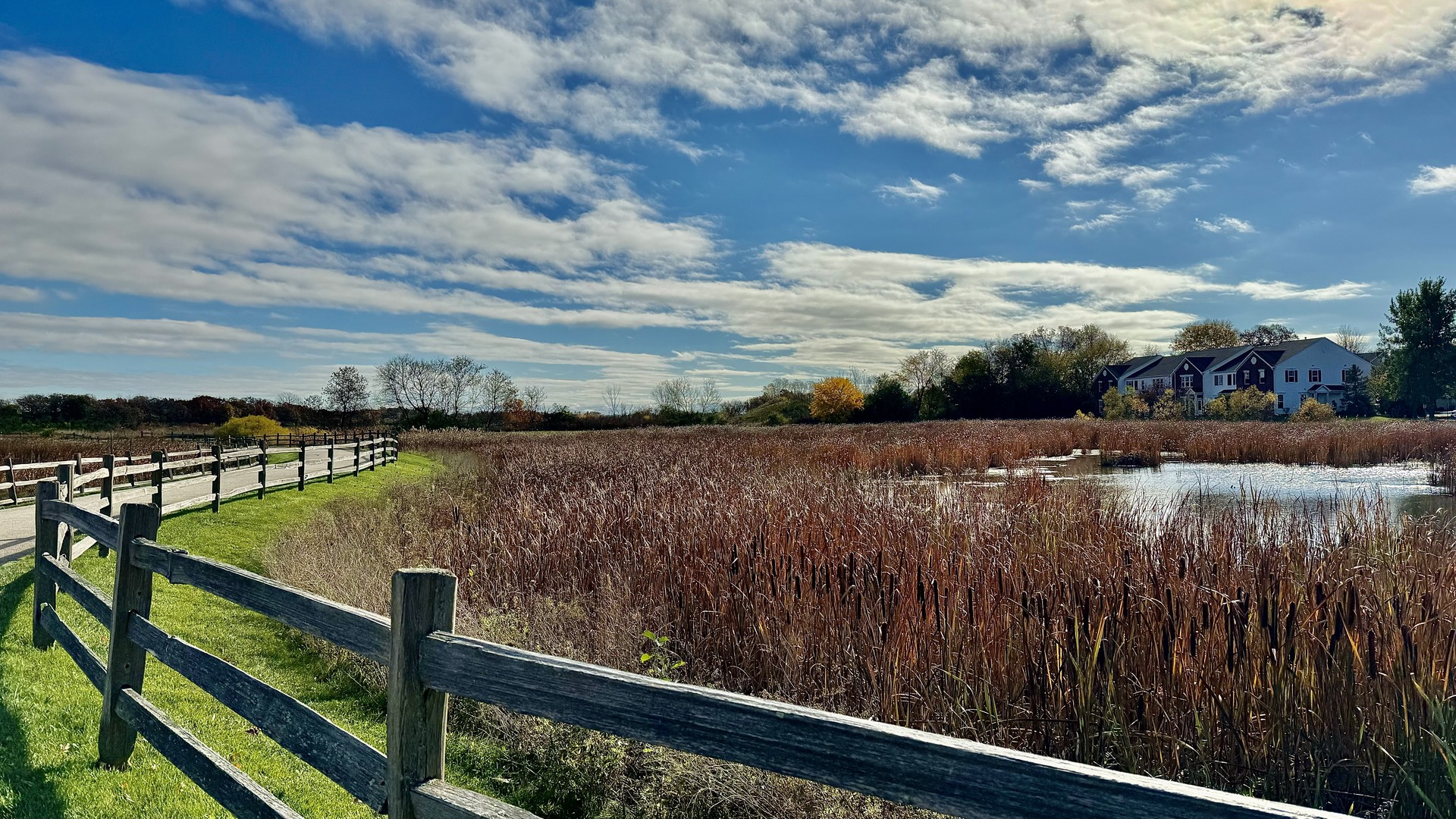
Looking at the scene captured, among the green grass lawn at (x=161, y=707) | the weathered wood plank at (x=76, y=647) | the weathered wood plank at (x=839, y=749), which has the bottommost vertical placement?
the green grass lawn at (x=161, y=707)

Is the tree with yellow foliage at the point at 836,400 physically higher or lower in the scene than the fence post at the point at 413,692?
higher

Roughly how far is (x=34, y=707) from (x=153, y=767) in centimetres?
156

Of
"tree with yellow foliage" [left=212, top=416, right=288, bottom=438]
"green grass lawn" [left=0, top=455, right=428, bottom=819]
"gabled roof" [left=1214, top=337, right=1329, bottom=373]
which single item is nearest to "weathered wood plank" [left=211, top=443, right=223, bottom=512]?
"green grass lawn" [left=0, top=455, right=428, bottom=819]

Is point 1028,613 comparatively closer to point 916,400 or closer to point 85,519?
point 85,519

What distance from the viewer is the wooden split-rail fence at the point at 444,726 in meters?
1.53

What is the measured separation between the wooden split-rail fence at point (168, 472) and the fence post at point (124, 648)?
2618 millimetres

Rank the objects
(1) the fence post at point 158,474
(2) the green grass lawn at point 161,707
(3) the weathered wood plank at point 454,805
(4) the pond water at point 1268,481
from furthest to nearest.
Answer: (4) the pond water at point 1268,481 → (1) the fence post at point 158,474 → (2) the green grass lawn at point 161,707 → (3) the weathered wood plank at point 454,805

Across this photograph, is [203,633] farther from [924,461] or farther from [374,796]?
[924,461]

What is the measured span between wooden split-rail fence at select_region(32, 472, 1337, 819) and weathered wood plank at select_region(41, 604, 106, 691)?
1.57 ft

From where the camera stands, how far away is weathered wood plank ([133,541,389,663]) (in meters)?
2.88

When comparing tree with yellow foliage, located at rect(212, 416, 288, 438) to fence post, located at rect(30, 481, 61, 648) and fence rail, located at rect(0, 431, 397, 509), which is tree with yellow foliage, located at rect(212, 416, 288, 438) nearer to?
fence rail, located at rect(0, 431, 397, 509)

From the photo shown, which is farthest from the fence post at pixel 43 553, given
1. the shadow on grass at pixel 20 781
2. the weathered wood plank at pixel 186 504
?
the weathered wood plank at pixel 186 504

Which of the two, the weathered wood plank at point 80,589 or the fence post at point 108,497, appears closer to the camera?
the weathered wood plank at point 80,589

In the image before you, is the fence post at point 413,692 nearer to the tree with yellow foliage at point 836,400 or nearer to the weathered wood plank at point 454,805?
the weathered wood plank at point 454,805
